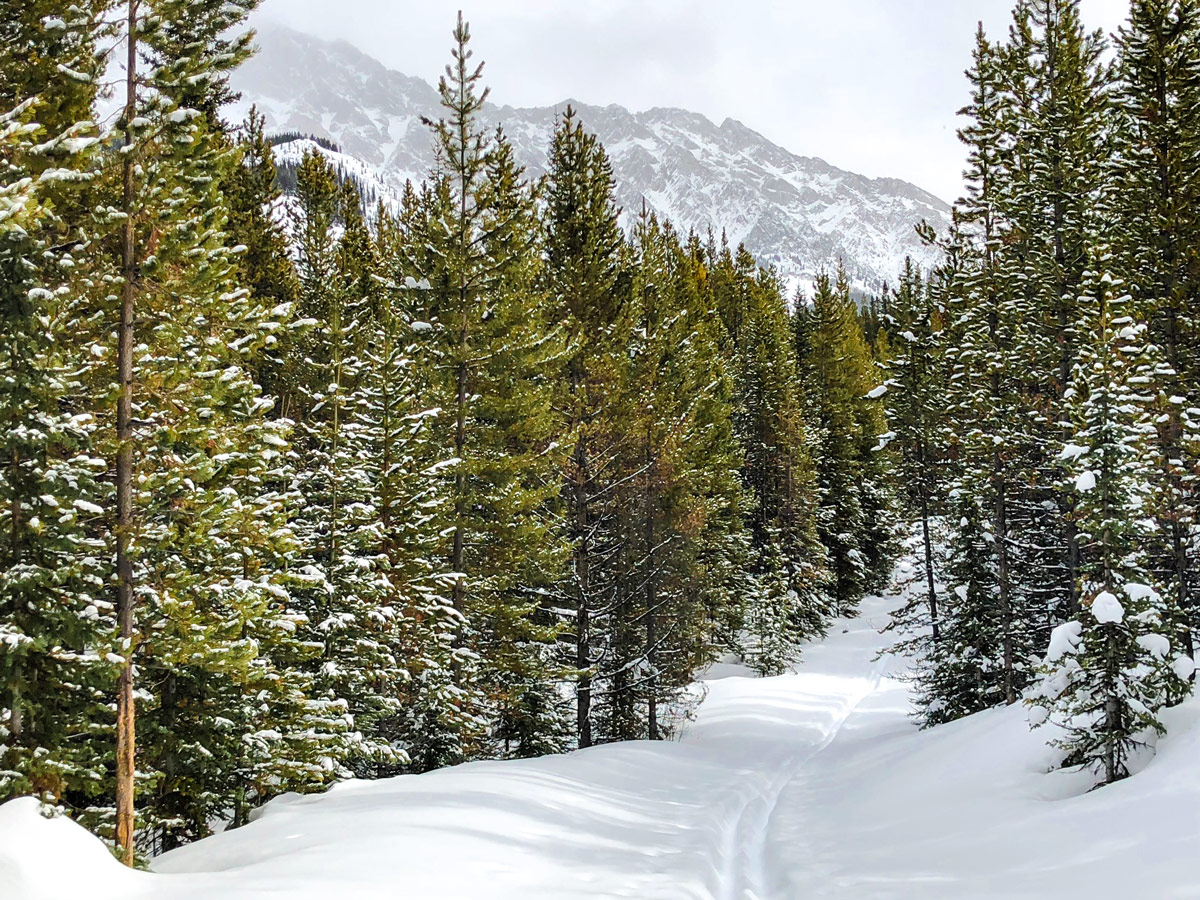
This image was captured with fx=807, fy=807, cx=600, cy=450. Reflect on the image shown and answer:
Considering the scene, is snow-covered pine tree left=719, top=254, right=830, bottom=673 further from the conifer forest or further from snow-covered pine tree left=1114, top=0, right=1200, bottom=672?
snow-covered pine tree left=1114, top=0, right=1200, bottom=672

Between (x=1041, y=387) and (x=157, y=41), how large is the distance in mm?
19444

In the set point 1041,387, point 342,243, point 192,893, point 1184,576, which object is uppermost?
point 342,243

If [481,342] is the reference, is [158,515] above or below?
below

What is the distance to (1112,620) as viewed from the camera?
10.1 meters

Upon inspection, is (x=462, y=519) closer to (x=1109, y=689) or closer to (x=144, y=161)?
(x=144, y=161)

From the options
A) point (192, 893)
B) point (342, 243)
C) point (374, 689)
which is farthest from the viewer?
point (342, 243)

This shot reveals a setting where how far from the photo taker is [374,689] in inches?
646

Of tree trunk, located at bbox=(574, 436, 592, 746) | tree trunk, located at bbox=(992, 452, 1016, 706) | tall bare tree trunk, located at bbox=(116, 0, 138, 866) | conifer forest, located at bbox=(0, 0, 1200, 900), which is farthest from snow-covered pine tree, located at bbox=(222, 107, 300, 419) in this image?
tree trunk, located at bbox=(992, 452, 1016, 706)

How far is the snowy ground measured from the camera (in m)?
7.43

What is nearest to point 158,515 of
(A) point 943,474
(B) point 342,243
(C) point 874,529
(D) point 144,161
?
(D) point 144,161

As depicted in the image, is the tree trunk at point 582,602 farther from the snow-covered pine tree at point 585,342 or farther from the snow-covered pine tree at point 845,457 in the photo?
the snow-covered pine tree at point 845,457

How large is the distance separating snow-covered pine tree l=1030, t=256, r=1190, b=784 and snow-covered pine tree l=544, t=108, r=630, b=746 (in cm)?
1027

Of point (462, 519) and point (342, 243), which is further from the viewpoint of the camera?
point (342, 243)

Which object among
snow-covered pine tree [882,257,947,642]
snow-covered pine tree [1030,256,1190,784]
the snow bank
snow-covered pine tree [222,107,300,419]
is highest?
snow-covered pine tree [222,107,300,419]
